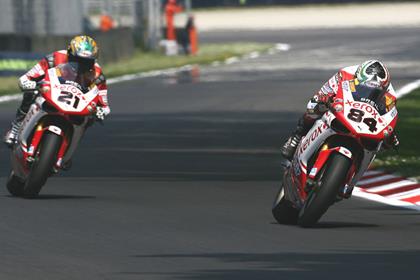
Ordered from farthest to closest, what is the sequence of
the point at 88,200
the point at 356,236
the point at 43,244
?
the point at 88,200, the point at 356,236, the point at 43,244

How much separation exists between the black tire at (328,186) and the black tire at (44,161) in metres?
3.06

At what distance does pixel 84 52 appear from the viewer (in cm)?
1531

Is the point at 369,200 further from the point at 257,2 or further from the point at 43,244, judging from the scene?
the point at 257,2

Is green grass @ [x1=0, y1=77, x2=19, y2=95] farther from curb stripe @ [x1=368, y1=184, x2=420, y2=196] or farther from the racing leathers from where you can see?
the racing leathers

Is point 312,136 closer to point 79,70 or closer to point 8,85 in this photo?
point 79,70

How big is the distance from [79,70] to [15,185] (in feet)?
4.22

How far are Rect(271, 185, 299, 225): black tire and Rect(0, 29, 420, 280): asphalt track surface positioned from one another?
0.12 meters

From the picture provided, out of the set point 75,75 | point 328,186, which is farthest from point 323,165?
point 75,75

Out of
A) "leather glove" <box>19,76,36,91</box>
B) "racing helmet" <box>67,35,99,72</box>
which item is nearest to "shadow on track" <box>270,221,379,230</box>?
"racing helmet" <box>67,35,99,72</box>

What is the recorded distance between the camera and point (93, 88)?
15312 mm

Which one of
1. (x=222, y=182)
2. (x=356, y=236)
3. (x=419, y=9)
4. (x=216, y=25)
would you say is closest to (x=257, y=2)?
(x=216, y=25)

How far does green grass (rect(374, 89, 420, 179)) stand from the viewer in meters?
18.9

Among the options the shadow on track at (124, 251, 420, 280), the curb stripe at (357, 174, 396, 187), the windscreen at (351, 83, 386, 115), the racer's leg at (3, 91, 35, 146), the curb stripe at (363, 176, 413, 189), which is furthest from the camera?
the curb stripe at (357, 174, 396, 187)

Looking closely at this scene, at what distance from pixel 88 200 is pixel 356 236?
3531 mm
